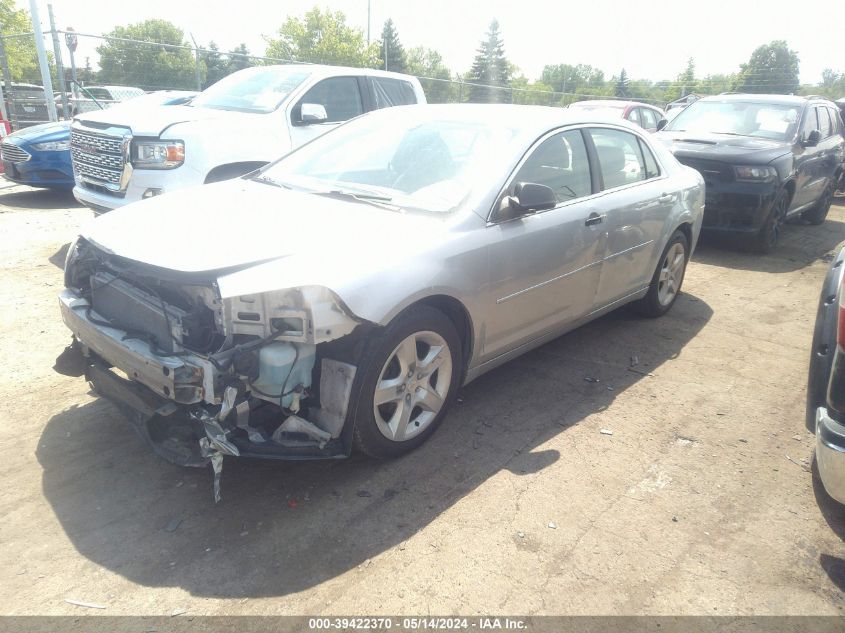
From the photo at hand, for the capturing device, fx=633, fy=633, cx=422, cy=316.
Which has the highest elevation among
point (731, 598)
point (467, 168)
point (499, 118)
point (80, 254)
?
point (499, 118)

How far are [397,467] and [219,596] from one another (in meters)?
1.12

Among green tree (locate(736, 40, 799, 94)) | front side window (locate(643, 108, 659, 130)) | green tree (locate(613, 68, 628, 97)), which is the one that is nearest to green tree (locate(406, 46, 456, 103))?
green tree (locate(613, 68, 628, 97))

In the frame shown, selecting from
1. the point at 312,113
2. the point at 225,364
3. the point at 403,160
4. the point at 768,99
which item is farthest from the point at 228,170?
the point at 768,99

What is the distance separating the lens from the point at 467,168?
11.9 feet

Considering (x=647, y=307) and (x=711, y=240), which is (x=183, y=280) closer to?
(x=647, y=307)

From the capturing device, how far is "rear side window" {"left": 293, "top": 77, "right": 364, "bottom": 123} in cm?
699

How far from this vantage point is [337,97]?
7.25 m

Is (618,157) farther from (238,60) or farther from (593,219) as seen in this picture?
(238,60)

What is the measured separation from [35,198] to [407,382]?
8824 millimetres

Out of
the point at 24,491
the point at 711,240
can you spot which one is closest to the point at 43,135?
the point at 24,491

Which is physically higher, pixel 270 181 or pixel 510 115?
pixel 510 115

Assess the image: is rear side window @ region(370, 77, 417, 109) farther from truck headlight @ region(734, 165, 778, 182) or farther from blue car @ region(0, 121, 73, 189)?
blue car @ region(0, 121, 73, 189)

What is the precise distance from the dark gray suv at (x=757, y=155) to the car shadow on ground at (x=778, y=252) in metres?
0.22

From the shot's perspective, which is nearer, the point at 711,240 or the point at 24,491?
the point at 24,491
